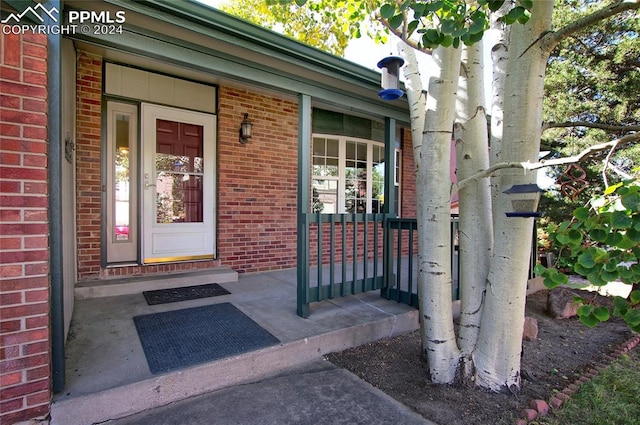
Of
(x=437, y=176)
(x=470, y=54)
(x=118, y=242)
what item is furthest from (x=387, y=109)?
(x=118, y=242)

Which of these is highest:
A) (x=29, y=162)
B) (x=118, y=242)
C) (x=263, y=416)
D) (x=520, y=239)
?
(x=29, y=162)

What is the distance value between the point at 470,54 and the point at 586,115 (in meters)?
5.62

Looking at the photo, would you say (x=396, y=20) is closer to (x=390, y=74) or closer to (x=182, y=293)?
(x=390, y=74)

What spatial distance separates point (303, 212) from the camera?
3139 millimetres

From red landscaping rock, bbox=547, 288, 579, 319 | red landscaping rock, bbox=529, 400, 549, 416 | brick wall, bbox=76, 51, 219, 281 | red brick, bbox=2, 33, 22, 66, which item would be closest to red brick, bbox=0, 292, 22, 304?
red brick, bbox=2, 33, 22, 66

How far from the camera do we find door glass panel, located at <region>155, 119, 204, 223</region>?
4312mm

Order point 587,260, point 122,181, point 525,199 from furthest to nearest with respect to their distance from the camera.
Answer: point 122,181, point 525,199, point 587,260

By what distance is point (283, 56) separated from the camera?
9.42ft

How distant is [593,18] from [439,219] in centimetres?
138

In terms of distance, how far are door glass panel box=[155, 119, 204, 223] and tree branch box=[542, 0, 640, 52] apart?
390 centimetres

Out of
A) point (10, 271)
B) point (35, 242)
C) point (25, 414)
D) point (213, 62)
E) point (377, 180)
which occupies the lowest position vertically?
point (25, 414)

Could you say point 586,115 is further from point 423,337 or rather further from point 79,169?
point 79,169

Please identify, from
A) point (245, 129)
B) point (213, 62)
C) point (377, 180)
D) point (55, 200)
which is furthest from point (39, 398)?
point (377, 180)

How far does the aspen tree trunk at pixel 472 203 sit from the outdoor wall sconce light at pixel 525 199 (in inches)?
19.0
